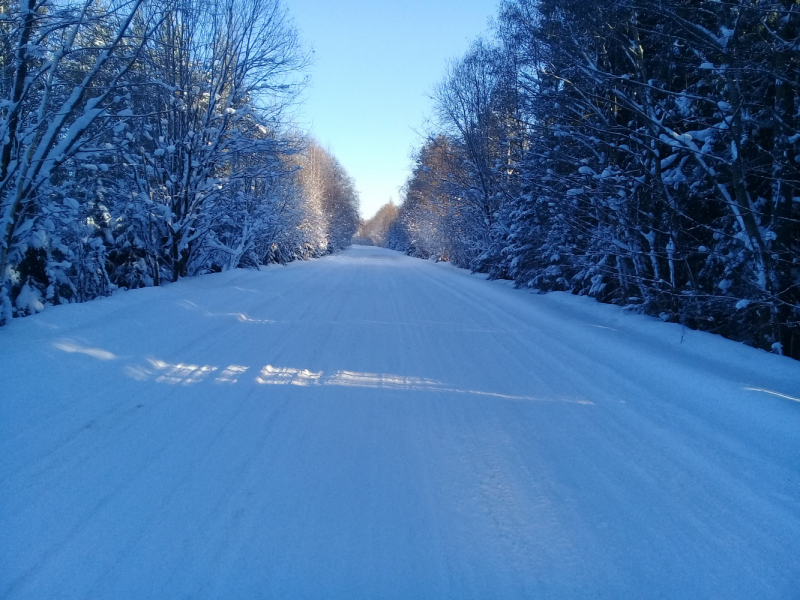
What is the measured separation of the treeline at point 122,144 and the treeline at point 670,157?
24.3 ft

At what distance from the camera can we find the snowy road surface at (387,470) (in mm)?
2156

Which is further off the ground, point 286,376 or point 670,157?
point 670,157

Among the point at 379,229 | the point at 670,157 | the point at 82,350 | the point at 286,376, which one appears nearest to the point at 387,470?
the point at 286,376

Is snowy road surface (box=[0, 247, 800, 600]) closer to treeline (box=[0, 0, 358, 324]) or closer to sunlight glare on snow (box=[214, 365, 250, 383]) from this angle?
sunlight glare on snow (box=[214, 365, 250, 383])

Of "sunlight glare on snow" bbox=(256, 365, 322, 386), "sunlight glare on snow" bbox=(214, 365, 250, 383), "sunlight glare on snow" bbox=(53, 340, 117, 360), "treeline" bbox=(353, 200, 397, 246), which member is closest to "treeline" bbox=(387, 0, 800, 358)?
"sunlight glare on snow" bbox=(256, 365, 322, 386)

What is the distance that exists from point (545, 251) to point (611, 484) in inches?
445

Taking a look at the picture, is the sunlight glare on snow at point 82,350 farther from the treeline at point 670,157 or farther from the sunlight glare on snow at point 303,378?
the treeline at point 670,157

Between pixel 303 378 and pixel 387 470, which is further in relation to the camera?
pixel 303 378

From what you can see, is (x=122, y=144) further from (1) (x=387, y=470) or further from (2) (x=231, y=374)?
(1) (x=387, y=470)

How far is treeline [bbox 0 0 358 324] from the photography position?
5.82 meters

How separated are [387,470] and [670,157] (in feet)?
25.1

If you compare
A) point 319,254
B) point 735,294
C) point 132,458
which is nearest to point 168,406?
point 132,458

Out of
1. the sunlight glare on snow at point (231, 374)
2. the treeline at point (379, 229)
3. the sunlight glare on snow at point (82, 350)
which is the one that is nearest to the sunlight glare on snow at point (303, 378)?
the sunlight glare on snow at point (231, 374)

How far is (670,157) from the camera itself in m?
7.71
